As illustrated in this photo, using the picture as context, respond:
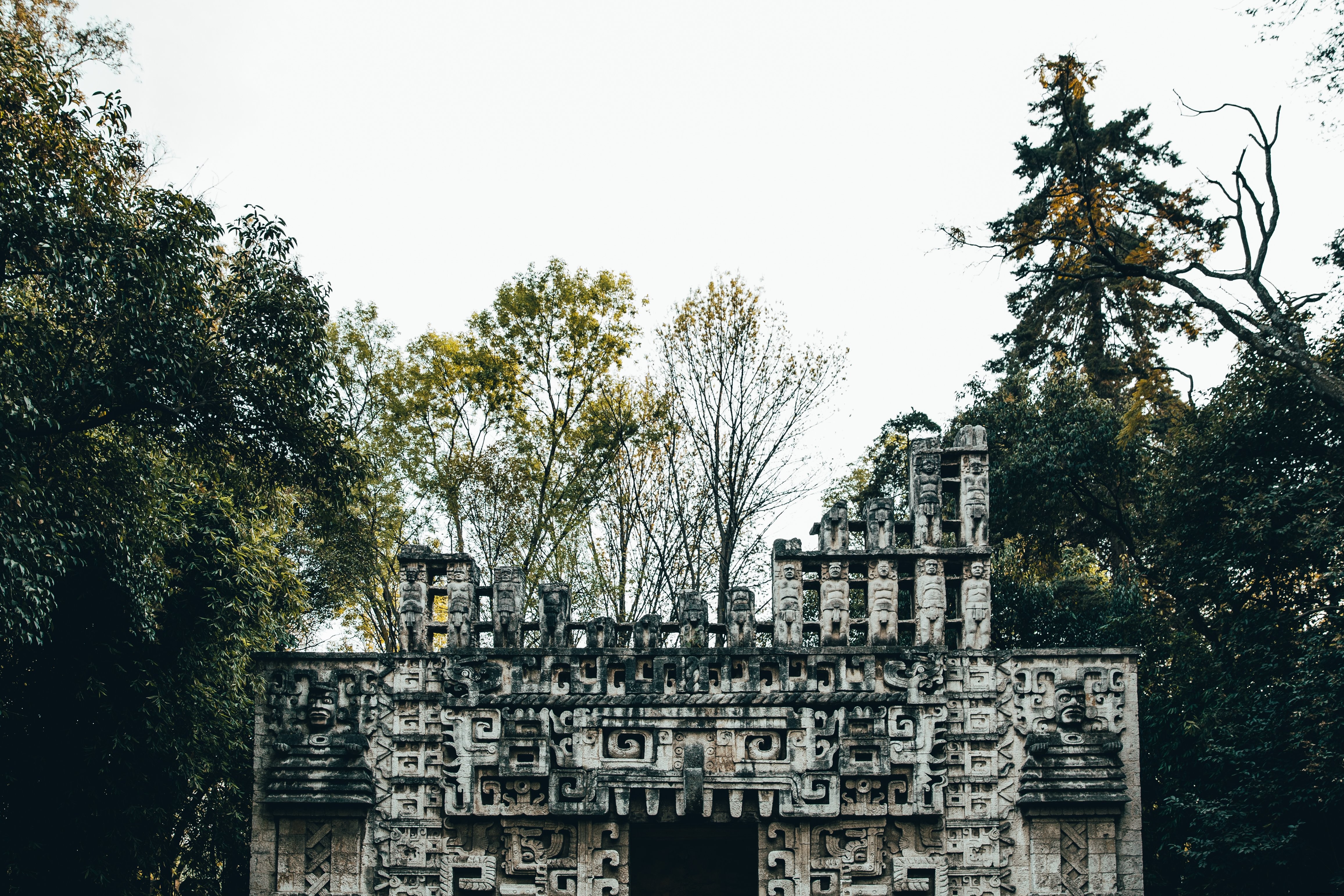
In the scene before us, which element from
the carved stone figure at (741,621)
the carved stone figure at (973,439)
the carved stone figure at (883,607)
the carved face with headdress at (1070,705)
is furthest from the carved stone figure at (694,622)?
the carved face with headdress at (1070,705)

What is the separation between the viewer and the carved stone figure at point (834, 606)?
8.95 meters

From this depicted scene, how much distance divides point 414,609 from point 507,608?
0.82m

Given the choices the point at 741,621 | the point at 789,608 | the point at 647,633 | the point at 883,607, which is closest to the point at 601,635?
the point at 647,633

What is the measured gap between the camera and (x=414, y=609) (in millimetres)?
9086

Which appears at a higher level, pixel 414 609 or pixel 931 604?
pixel 931 604

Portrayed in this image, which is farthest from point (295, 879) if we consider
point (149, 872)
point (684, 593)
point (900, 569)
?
point (900, 569)

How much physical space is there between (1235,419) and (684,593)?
22.8ft

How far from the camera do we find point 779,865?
28.5ft

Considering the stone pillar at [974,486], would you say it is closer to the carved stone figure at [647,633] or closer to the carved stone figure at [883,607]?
the carved stone figure at [883,607]

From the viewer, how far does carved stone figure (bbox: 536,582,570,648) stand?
356 inches

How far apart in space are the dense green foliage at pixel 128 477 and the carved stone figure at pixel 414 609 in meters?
1.58

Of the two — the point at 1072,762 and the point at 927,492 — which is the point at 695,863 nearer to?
the point at 1072,762

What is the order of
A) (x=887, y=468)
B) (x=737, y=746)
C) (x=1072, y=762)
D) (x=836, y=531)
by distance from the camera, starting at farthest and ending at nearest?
(x=887, y=468) < (x=836, y=531) < (x=737, y=746) < (x=1072, y=762)

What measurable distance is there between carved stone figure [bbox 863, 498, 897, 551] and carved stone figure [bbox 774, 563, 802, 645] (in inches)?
29.0
